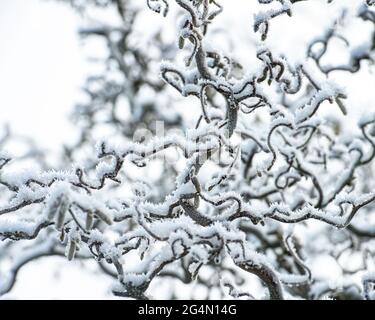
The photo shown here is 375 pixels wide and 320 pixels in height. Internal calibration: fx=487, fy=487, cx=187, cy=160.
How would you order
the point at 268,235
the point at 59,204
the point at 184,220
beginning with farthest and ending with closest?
the point at 268,235 → the point at 184,220 → the point at 59,204

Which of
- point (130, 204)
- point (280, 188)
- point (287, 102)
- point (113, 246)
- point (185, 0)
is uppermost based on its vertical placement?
point (287, 102)

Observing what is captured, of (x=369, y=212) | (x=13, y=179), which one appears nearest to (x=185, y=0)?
(x=13, y=179)

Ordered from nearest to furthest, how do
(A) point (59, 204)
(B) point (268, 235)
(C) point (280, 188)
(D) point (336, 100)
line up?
(A) point (59, 204) < (D) point (336, 100) < (C) point (280, 188) < (B) point (268, 235)

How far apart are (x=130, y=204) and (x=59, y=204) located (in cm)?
49

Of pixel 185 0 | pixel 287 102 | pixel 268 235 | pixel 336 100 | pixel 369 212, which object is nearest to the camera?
pixel 185 0

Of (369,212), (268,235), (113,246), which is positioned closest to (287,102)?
(268,235)

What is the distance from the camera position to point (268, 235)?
390 centimetres

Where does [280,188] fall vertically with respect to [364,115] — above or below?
below

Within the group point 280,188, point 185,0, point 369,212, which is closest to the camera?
point 185,0

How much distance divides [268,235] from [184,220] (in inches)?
83.9

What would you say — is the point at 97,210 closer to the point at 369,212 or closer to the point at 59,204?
the point at 59,204

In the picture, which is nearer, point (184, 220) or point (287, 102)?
point (184, 220)
